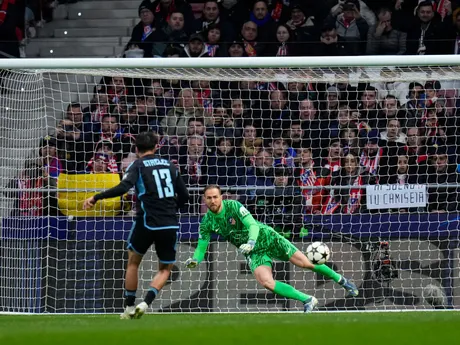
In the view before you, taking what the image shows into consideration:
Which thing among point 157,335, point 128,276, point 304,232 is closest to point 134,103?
point 304,232

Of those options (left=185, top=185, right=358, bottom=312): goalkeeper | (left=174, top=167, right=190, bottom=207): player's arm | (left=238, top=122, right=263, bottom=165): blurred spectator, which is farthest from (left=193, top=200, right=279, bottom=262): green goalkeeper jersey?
(left=238, top=122, right=263, bottom=165): blurred spectator

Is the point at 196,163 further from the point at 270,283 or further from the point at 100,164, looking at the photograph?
the point at 270,283

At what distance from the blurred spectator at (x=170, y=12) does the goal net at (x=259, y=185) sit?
296 centimetres

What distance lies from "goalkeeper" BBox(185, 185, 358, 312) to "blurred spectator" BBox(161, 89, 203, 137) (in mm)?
2404

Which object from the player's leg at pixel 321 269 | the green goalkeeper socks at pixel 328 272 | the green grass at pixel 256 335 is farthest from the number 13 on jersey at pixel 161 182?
the green grass at pixel 256 335

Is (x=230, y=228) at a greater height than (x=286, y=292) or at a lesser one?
greater

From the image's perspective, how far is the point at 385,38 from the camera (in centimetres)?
1558

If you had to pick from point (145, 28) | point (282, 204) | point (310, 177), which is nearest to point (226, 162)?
Answer: point (282, 204)

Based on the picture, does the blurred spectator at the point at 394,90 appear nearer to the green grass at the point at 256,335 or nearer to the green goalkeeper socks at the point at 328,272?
the green goalkeeper socks at the point at 328,272

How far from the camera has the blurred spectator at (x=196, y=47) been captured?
1536cm

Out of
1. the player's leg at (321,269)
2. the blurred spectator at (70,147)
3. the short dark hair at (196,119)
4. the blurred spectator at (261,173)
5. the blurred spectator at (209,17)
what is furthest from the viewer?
the blurred spectator at (209,17)

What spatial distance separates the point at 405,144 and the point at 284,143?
156 centimetres

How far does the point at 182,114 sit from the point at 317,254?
10.2 ft

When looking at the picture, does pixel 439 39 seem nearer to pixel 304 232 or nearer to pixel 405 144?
pixel 405 144
